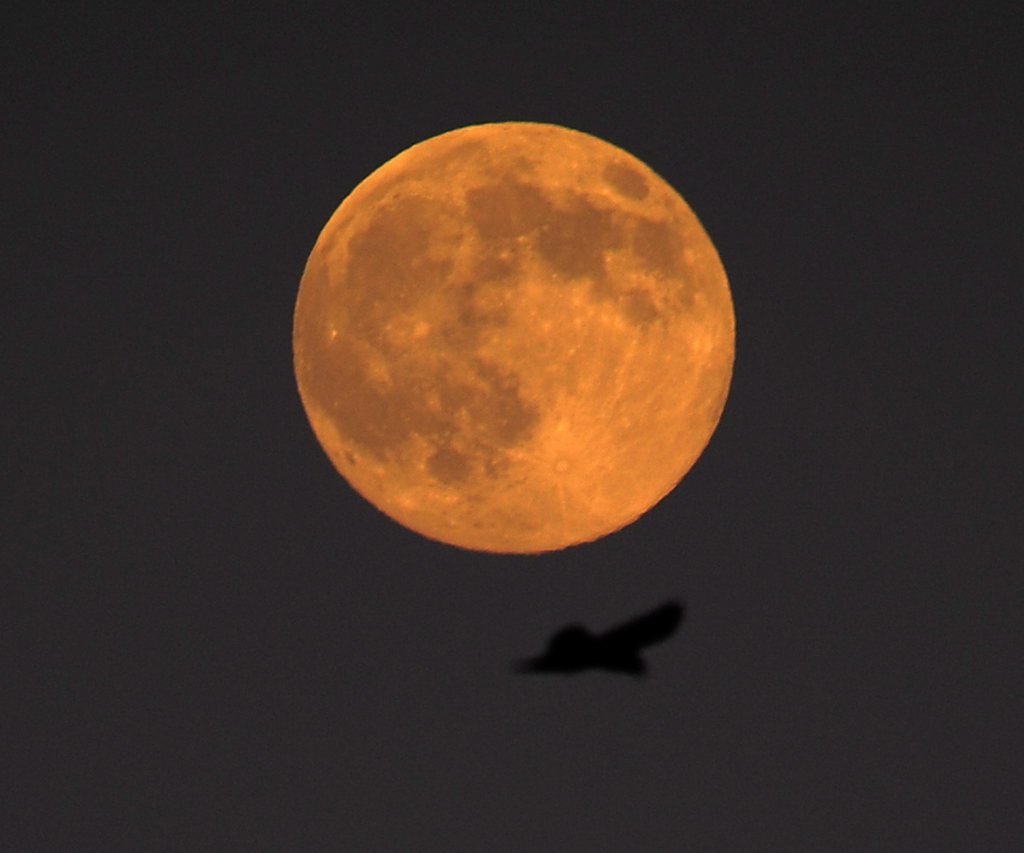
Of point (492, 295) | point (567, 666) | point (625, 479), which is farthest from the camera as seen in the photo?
point (567, 666)

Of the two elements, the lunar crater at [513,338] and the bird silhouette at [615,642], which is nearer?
the lunar crater at [513,338]

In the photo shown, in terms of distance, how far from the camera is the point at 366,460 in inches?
422

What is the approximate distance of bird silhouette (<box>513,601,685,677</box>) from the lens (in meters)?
12.3

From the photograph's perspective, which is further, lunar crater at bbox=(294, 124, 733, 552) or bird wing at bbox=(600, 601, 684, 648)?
bird wing at bbox=(600, 601, 684, 648)

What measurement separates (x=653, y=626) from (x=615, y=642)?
40 centimetres

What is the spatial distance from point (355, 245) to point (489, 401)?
1644 millimetres

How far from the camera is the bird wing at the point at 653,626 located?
495 inches

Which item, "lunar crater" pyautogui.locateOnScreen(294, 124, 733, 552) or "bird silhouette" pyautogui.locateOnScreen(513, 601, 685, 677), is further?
"bird silhouette" pyautogui.locateOnScreen(513, 601, 685, 677)

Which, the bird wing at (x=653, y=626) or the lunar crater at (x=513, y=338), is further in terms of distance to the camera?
the bird wing at (x=653, y=626)

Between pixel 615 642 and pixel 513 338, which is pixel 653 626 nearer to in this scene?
pixel 615 642

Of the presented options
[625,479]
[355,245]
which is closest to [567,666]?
[625,479]

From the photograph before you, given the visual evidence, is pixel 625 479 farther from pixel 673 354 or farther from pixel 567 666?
pixel 567 666

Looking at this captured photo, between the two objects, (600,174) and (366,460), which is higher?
(600,174)

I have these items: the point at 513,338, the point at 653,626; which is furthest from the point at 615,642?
the point at 513,338
